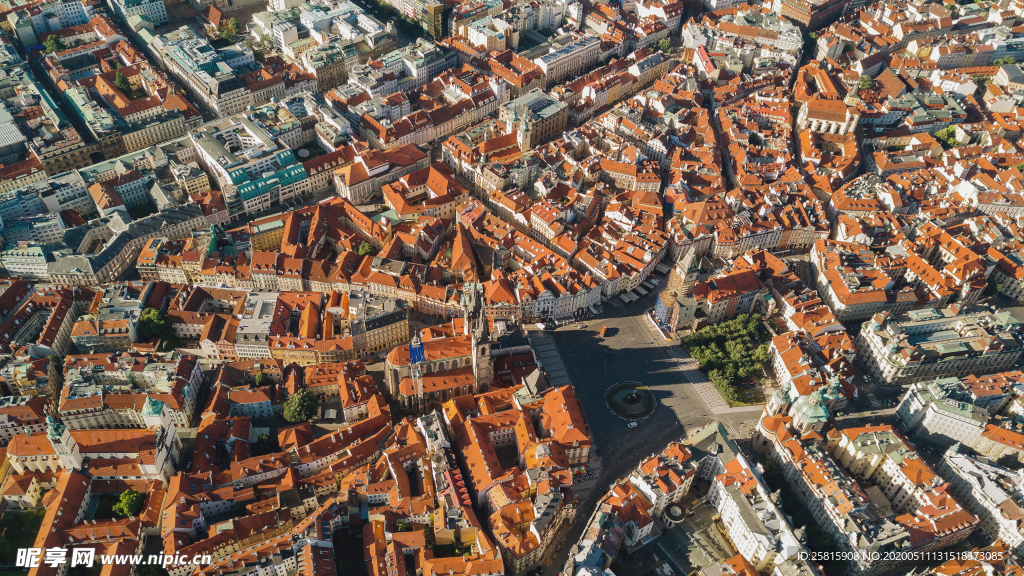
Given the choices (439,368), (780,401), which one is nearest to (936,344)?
(780,401)

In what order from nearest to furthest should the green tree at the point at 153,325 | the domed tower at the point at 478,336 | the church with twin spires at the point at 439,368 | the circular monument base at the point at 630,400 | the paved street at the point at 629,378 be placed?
the domed tower at the point at 478,336
the paved street at the point at 629,378
the church with twin spires at the point at 439,368
the circular monument base at the point at 630,400
the green tree at the point at 153,325

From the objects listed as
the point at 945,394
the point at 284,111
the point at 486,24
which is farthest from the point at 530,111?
the point at 945,394

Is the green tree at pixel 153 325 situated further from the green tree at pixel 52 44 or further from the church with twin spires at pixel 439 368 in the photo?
the green tree at pixel 52 44

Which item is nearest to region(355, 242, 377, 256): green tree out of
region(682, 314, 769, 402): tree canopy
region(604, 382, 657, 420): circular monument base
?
region(604, 382, 657, 420): circular monument base

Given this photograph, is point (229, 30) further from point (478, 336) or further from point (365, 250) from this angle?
point (478, 336)

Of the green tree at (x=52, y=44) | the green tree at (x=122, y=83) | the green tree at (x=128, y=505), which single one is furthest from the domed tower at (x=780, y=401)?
the green tree at (x=52, y=44)

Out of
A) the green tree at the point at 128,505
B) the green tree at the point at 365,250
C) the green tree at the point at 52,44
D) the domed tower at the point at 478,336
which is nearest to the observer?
the green tree at the point at 128,505
